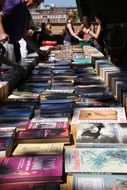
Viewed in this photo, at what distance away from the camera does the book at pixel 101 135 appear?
216 cm

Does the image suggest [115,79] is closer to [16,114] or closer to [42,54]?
[16,114]

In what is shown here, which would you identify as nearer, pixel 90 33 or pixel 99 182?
pixel 99 182

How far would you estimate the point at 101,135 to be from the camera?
2.26m

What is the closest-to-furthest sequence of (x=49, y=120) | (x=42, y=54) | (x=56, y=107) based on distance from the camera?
(x=49, y=120) → (x=56, y=107) → (x=42, y=54)

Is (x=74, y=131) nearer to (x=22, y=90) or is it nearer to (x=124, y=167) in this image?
(x=124, y=167)

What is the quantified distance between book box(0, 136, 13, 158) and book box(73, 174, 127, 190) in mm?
370

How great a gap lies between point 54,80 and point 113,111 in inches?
61.6

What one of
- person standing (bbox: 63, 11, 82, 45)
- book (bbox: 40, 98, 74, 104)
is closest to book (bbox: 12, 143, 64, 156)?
book (bbox: 40, 98, 74, 104)

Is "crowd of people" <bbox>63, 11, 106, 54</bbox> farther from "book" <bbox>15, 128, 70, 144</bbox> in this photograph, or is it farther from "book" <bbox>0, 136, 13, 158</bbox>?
"book" <bbox>0, 136, 13, 158</bbox>

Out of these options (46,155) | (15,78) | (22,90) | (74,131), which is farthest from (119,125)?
(15,78)

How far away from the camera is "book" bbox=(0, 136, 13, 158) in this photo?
2.06m

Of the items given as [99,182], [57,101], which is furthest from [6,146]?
[57,101]

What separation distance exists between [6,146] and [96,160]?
1.35 ft

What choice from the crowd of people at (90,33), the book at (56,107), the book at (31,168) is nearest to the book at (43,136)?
the book at (31,168)
